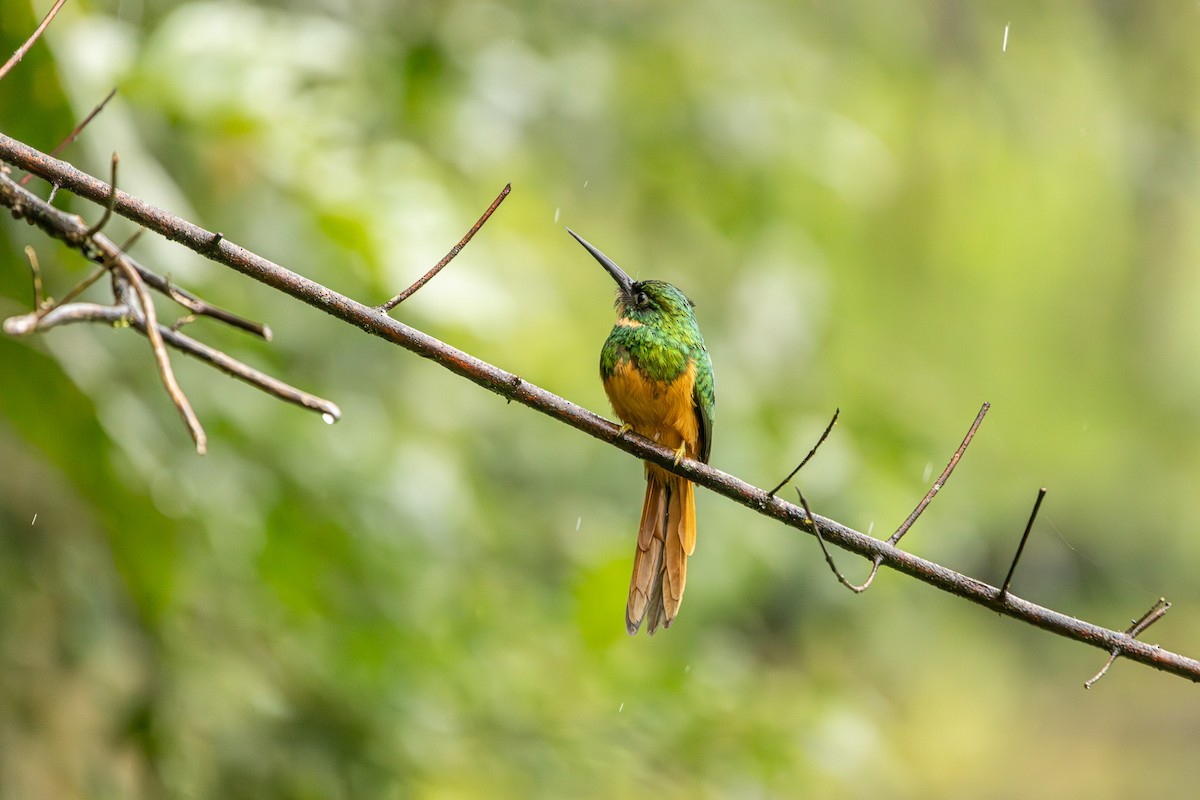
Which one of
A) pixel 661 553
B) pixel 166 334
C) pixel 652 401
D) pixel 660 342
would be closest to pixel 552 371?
pixel 660 342

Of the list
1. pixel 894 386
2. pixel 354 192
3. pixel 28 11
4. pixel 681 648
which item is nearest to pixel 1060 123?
pixel 894 386

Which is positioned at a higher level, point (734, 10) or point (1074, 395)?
point (1074, 395)

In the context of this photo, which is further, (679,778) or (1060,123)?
(1060,123)

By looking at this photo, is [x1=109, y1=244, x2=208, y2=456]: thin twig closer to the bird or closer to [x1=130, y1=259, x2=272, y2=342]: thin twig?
[x1=130, y1=259, x2=272, y2=342]: thin twig

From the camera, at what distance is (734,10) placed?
4.05 meters

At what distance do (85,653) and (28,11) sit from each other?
1.23m

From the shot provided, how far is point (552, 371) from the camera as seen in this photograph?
3.69 meters

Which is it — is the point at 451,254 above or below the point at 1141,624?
below

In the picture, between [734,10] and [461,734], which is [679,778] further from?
[734,10]

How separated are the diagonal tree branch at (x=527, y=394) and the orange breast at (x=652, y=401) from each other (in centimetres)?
78

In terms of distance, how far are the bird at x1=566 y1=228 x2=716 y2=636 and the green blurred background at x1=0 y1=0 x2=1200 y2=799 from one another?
287 millimetres

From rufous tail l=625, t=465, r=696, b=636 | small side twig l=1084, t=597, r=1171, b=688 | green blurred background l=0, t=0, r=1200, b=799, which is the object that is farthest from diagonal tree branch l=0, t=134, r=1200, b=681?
green blurred background l=0, t=0, r=1200, b=799

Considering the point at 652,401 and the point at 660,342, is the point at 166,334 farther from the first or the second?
the point at 660,342

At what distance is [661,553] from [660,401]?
38 centimetres
